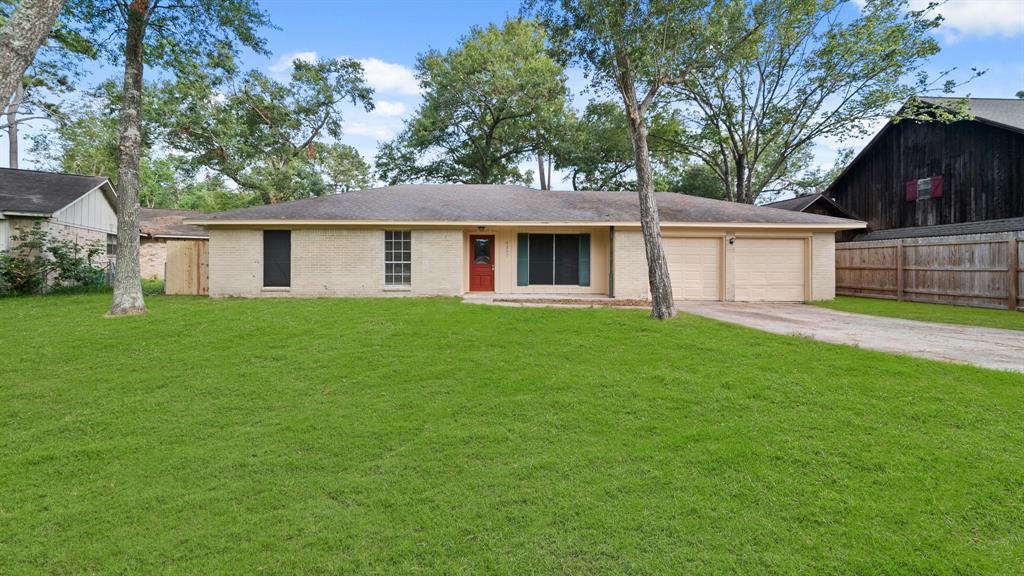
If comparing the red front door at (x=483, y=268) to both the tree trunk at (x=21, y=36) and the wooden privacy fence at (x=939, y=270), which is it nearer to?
the tree trunk at (x=21, y=36)

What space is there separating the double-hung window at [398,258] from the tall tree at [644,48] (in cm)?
671

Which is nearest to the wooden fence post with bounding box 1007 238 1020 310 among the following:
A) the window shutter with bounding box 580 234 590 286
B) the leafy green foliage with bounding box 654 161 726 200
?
the window shutter with bounding box 580 234 590 286

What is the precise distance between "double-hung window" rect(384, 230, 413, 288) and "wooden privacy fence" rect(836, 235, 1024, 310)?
15110 millimetres

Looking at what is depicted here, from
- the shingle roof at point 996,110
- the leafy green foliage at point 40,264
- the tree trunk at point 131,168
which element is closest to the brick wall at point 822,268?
the shingle roof at point 996,110

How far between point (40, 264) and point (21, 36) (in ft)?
47.3

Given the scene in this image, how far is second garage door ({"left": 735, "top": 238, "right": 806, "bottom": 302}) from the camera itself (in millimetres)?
13406

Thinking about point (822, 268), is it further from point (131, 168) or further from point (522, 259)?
point (131, 168)

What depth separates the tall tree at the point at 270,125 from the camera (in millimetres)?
22922

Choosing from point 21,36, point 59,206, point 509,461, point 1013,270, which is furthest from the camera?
point 59,206

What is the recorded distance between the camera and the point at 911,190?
17.6 meters

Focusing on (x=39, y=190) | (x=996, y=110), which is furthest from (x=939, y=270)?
(x=39, y=190)

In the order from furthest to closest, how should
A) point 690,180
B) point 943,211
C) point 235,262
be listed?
point 690,180 → point 943,211 → point 235,262

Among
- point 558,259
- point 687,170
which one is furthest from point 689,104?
point 558,259

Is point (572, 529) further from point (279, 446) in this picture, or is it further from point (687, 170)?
point (687, 170)
